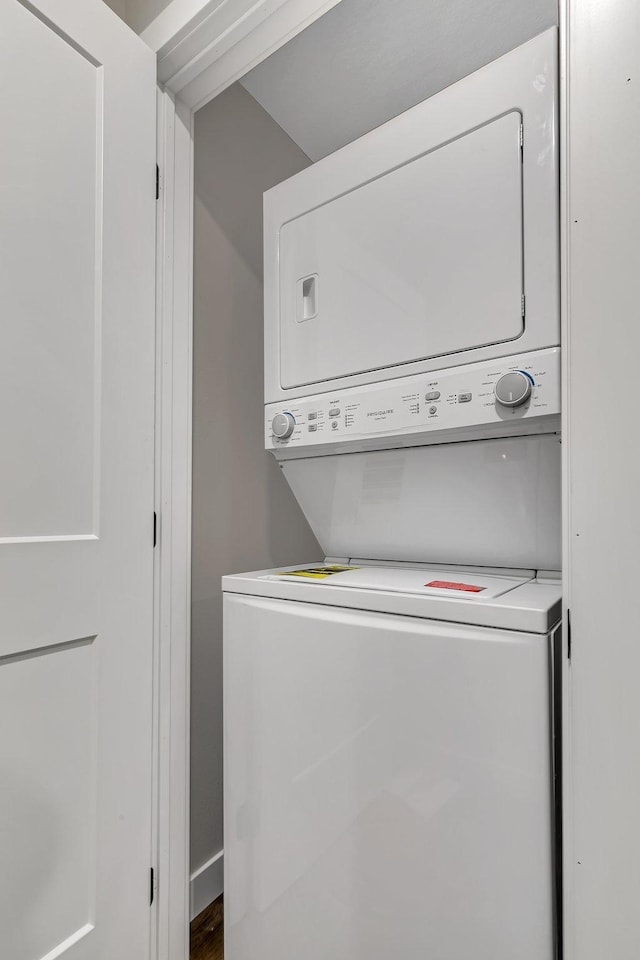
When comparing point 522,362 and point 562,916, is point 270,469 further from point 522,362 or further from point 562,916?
point 562,916

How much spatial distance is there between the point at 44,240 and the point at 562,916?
154cm

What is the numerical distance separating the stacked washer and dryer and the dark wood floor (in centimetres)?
25

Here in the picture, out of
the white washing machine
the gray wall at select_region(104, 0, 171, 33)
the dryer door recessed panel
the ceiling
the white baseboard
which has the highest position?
the ceiling

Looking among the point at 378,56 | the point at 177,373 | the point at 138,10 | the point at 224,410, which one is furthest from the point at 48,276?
the point at 378,56

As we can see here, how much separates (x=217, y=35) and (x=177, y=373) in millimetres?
822

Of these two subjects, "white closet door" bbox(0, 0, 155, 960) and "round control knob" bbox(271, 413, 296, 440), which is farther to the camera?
"round control knob" bbox(271, 413, 296, 440)

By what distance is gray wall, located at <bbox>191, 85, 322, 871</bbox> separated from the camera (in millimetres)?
1642

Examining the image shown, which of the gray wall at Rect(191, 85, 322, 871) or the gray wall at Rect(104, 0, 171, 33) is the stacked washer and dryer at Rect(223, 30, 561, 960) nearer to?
the gray wall at Rect(191, 85, 322, 871)

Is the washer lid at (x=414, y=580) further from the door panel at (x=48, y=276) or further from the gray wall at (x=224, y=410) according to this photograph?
the door panel at (x=48, y=276)

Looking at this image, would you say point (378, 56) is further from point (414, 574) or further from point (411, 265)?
point (414, 574)

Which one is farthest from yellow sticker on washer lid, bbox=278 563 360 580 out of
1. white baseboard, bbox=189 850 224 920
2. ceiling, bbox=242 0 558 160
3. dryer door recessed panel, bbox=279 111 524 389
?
ceiling, bbox=242 0 558 160

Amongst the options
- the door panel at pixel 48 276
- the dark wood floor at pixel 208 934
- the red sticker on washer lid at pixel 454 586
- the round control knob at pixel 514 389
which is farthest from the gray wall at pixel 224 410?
the round control knob at pixel 514 389

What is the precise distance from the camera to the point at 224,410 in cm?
178

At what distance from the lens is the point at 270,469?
6.59 feet
